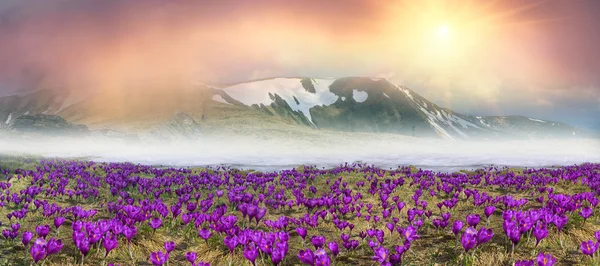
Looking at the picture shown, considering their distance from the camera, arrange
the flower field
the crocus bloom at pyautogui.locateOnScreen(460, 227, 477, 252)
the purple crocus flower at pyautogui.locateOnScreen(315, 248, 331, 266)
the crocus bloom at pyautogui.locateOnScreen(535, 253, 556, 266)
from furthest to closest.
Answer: the flower field, the crocus bloom at pyautogui.locateOnScreen(460, 227, 477, 252), the purple crocus flower at pyautogui.locateOnScreen(315, 248, 331, 266), the crocus bloom at pyautogui.locateOnScreen(535, 253, 556, 266)

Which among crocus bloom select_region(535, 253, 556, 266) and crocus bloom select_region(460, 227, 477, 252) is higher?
crocus bloom select_region(460, 227, 477, 252)

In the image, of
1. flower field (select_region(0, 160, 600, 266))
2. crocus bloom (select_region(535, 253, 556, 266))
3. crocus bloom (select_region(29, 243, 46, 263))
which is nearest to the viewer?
crocus bloom (select_region(535, 253, 556, 266))

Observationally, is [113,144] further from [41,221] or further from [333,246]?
[333,246]

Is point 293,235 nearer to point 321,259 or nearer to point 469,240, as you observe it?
point 321,259

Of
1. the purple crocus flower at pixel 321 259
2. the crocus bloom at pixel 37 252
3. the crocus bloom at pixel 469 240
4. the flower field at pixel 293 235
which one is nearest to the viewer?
the purple crocus flower at pixel 321 259

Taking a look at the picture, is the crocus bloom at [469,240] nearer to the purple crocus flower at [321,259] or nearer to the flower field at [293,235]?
the flower field at [293,235]

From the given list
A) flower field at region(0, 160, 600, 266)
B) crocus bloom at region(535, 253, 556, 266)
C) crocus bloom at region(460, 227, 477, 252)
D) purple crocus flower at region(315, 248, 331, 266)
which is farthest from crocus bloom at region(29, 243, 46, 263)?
crocus bloom at region(535, 253, 556, 266)

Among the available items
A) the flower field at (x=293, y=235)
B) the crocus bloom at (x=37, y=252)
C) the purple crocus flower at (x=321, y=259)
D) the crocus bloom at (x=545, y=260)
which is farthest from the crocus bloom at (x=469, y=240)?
the crocus bloom at (x=37, y=252)

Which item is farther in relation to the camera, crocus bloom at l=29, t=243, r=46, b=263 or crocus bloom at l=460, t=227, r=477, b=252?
crocus bloom at l=460, t=227, r=477, b=252

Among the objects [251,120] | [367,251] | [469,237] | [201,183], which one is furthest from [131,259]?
[251,120]

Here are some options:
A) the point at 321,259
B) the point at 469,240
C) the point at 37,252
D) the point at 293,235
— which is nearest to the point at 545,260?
the point at 469,240

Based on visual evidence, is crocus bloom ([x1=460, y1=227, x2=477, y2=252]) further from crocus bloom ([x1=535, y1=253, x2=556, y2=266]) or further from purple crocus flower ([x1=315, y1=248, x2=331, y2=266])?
purple crocus flower ([x1=315, y1=248, x2=331, y2=266])

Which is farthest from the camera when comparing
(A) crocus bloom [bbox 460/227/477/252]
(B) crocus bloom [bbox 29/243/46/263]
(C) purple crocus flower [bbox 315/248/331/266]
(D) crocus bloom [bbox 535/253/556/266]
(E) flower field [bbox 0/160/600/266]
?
(E) flower field [bbox 0/160/600/266]

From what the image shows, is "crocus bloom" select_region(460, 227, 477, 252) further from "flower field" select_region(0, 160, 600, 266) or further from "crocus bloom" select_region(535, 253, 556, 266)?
"crocus bloom" select_region(535, 253, 556, 266)
